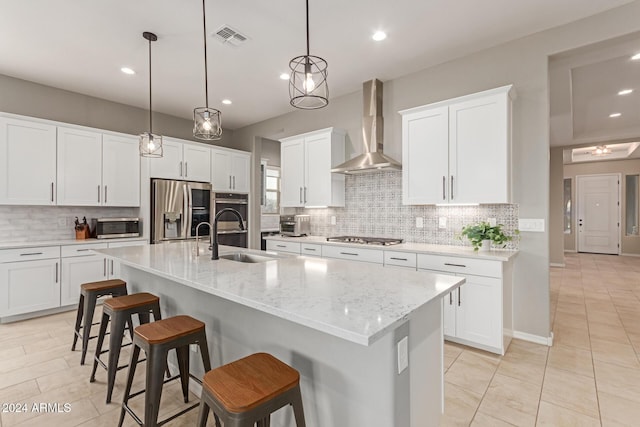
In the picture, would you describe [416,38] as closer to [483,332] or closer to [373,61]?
[373,61]

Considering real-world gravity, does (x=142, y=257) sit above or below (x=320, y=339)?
above

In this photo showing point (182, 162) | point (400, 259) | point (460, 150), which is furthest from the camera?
point (182, 162)

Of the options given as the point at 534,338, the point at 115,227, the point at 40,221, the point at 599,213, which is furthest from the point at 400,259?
the point at 599,213

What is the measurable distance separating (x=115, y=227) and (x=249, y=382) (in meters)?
4.00

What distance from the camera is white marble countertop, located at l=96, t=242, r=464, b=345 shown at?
105 centimetres

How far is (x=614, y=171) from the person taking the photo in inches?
328

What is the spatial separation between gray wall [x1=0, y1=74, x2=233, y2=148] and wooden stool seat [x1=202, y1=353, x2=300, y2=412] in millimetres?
4693

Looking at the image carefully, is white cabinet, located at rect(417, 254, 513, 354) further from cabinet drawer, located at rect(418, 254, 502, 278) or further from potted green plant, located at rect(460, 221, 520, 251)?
potted green plant, located at rect(460, 221, 520, 251)

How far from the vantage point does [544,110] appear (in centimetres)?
288

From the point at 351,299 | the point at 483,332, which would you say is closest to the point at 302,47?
the point at 351,299

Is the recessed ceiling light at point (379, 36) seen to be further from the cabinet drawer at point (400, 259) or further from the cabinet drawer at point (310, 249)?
the cabinet drawer at point (310, 249)

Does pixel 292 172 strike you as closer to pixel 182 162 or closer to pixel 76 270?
pixel 182 162

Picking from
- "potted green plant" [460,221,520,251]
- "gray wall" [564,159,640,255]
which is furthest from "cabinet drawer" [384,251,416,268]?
"gray wall" [564,159,640,255]

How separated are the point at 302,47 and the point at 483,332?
10.7 ft
